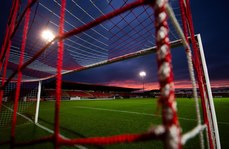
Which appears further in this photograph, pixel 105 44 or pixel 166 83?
pixel 105 44

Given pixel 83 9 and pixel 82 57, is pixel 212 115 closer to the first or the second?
pixel 83 9

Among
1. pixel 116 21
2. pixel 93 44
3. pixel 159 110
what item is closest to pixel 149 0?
pixel 159 110

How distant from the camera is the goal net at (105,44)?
45cm

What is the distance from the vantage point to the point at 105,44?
11.4 feet

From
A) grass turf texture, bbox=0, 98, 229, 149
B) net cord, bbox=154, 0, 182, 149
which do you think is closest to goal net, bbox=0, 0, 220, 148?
net cord, bbox=154, 0, 182, 149

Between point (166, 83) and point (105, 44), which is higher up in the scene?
point (105, 44)

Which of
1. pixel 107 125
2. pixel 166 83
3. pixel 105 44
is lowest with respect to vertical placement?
pixel 107 125

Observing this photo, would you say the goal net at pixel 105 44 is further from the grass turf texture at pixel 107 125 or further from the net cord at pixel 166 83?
the grass turf texture at pixel 107 125

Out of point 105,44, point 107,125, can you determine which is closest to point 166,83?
point 105,44

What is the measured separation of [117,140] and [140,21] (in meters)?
2.12

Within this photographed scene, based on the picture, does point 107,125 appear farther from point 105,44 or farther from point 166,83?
point 166,83

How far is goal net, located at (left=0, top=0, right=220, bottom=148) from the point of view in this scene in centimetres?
45

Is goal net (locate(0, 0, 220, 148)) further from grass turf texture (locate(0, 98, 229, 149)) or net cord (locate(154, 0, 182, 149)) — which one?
grass turf texture (locate(0, 98, 229, 149))

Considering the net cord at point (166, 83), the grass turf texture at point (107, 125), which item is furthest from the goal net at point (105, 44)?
the grass turf texture at point (107, 125)
